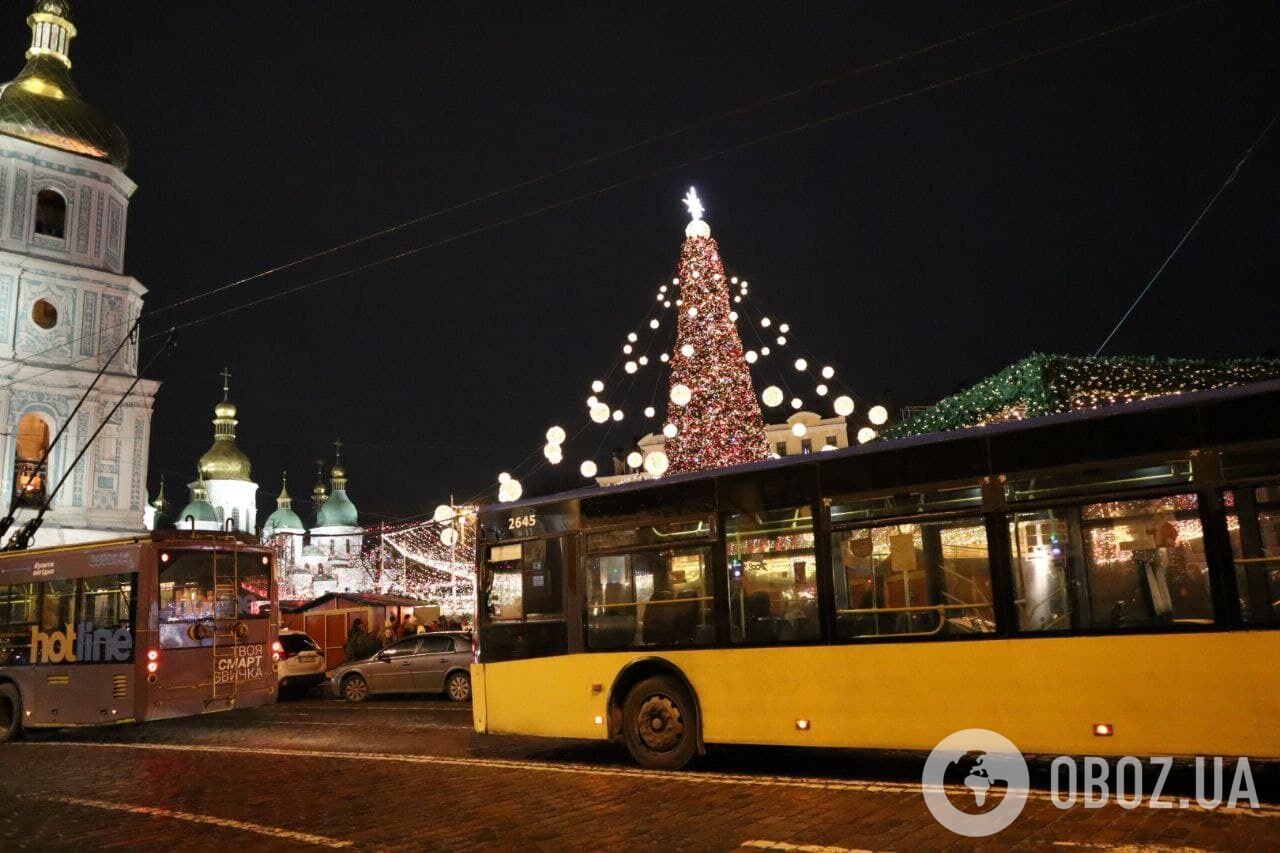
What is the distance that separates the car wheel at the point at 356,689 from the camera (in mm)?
21812

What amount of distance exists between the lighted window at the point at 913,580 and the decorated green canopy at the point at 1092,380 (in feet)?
28.6

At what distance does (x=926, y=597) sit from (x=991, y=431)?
1.56 m

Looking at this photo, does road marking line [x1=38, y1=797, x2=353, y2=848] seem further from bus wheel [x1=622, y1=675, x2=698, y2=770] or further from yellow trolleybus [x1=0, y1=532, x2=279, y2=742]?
yellow trolleybus [x1=0, y1=532, x2=279, y2=742]

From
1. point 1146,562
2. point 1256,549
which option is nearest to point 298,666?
point 1146,562

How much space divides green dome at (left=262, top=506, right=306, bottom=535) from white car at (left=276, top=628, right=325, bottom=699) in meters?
72.4

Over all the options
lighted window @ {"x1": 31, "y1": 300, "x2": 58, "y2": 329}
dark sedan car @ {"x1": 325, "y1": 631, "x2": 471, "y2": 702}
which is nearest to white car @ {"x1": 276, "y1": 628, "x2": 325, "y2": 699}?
dark sedan car @ {"x1": 325, "y1": 631, "x2": 471, "y2": 702}

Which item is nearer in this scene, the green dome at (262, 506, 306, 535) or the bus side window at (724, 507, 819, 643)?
the bus side window at (724, 507, 819, 643)

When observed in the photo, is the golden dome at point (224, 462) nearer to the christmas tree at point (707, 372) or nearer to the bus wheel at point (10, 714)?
the christmas tree at point (707, 372)

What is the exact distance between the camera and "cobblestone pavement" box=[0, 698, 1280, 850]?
682 centimetres

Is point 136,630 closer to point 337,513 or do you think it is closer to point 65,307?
point 65,307

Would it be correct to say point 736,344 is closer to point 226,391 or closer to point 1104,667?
point 1104,667

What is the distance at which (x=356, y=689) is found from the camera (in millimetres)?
21875

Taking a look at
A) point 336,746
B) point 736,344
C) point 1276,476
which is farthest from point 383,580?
point 1276,476

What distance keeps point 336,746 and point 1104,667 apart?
9.59 meters
